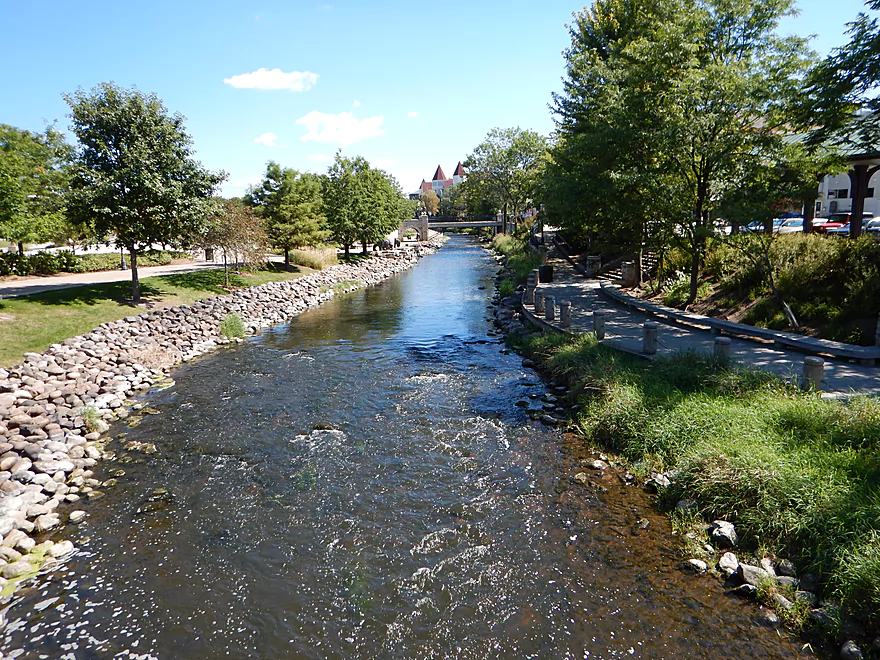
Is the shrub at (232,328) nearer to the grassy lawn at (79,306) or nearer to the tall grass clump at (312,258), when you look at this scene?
the grassy lawn at (79,306)

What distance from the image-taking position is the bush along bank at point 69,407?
25.8ft

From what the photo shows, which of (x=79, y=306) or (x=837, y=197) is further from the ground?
(x=837, y=197)

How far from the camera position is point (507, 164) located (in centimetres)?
6981

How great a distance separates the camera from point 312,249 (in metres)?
40.0

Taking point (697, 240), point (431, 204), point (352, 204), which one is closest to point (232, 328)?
point (697, 240)

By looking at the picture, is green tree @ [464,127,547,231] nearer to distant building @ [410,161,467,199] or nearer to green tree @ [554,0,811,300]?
green tree @ [554,0,811,300]

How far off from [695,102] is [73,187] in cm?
2147

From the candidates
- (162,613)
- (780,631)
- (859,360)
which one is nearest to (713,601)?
(780,631)

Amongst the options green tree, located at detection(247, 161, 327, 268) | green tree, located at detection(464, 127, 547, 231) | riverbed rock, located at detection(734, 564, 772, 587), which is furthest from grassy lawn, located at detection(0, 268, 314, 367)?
green tree, located at detection(464, 127, 547, 231)

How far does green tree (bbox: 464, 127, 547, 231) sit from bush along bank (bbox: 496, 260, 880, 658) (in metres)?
52.9

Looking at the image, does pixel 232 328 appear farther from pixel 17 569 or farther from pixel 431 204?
pixel 431 204

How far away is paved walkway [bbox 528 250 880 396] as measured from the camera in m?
10.1

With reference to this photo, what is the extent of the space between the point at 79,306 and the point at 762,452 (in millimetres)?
21615

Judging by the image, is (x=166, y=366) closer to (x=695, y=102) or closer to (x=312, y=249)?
(x=695, y=102)
